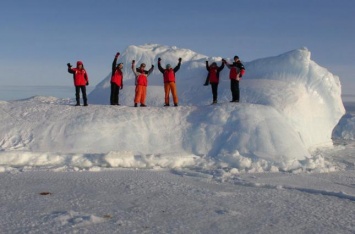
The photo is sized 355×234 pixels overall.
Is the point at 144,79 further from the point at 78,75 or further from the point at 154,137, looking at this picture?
the point at 154,137

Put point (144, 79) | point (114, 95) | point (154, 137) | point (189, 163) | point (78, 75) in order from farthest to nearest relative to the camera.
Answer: point (114, 95) → point (144, 79) → point (78, 75) → point (154, 137) → point (189, 163)

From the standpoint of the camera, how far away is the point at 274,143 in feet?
29.0

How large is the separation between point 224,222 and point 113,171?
3.24 metres

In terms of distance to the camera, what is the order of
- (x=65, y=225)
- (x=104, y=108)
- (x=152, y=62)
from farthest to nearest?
(x=152, y=62), (x=104, y=108), (x=65, y=225)

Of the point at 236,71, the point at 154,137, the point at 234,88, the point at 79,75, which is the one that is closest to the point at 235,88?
the point at 234,88

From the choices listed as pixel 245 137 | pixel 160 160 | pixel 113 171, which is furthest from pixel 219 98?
pixel 113 171

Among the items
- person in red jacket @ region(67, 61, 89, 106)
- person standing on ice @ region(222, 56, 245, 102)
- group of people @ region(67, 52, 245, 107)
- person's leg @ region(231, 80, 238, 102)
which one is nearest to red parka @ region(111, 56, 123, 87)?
group of people @ region(67, 52, 245, 107)

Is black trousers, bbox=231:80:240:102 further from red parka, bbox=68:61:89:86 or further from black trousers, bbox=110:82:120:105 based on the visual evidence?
red parka, bbox=68:61:89:86

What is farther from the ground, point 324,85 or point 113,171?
point 324,85

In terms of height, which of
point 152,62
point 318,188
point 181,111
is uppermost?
point 152,62

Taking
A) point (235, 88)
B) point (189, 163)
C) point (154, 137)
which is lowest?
point (189, 163)

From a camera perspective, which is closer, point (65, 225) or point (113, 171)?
point (65, 225)

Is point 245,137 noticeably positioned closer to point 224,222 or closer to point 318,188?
point 318,188

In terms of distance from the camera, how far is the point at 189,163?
8.20 metres
